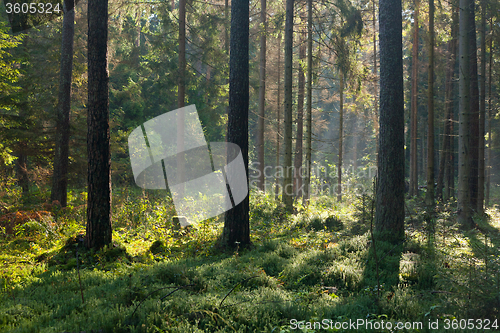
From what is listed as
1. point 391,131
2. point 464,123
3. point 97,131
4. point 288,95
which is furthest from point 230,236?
point 464,123

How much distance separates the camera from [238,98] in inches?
286

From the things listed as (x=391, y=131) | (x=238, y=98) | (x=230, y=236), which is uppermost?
(x=238, y=98)

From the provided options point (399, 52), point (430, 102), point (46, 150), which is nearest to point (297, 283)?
point (399, 52)

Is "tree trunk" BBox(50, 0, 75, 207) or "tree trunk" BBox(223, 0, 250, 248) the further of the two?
"tree trunk" BBox(50, 0, 75, 207)

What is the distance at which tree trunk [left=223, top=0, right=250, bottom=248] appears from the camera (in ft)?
23.8

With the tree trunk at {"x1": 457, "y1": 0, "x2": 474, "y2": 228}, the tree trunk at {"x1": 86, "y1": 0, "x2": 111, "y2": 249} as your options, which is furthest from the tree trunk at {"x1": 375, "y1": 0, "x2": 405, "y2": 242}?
the tree trunk at {"x1": 86, "y1": 0, "x2": 111, "y2": 249}

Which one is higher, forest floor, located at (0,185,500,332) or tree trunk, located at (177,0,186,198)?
tree trunk, located at (177,0,186,198)

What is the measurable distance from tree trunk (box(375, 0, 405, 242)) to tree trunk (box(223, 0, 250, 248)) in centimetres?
321

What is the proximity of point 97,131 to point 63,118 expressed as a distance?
15.1ft

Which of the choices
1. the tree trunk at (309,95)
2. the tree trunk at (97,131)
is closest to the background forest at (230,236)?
the tree trunk at (97,131)

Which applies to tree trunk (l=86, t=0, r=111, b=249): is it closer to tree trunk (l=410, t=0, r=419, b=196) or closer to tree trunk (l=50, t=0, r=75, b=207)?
tree trunk (l=50, t=0, r=75, b=207)

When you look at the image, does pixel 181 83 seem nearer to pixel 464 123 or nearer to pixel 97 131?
pixel 97 131

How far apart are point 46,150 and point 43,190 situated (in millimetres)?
1989

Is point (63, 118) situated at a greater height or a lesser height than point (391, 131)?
greater
